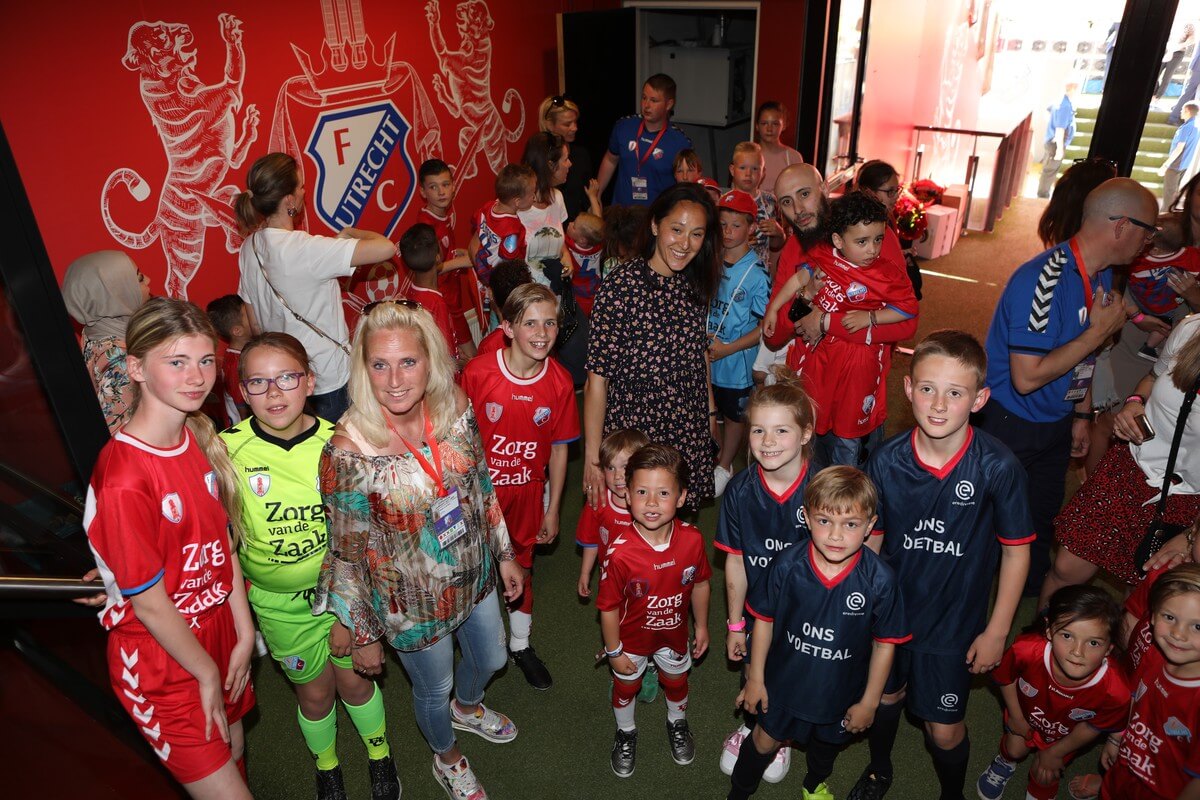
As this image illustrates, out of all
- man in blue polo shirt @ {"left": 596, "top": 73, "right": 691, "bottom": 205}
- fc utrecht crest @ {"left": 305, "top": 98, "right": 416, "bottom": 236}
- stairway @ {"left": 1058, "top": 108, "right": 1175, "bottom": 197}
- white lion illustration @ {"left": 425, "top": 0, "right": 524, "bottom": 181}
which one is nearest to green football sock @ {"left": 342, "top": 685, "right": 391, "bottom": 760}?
fc utrecht crest @ {"left": 305, "top": 98, "right": 416, "bottom": 236}

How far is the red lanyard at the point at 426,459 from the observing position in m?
2.35

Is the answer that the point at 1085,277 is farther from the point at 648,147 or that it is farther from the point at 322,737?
the point at 648,147

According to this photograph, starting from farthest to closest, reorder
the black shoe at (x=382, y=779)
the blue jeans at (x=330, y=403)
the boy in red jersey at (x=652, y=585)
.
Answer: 1. the blue jeans at (x=330, y=403)
2. the black shoe at (x=382, y=779)
3. the boy in red jersey at (x=652, y=585)

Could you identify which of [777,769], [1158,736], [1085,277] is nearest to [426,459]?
[777,769]

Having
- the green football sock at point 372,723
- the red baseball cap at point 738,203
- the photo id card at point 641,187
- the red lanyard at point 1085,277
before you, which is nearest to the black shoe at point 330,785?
the green football sock at point 372,723

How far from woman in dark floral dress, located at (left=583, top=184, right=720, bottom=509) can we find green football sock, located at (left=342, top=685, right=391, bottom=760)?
105 centimetres

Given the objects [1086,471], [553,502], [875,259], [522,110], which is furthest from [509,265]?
[522,110]

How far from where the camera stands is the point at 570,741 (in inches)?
126

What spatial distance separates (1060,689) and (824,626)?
0.91 metres

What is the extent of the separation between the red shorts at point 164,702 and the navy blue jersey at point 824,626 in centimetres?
161

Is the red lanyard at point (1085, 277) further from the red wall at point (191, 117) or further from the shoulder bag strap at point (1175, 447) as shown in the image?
the red wall at point (191, 117)

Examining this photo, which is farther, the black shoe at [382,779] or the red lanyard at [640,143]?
the red lanyard at [640,143]

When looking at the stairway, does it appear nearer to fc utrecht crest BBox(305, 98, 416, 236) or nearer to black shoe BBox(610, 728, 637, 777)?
fc utrecht crest BBox(305, 98, 416, 236)

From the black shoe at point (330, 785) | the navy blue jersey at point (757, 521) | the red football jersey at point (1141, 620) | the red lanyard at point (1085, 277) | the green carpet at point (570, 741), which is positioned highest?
the red lanyard at point (1085, 277)
